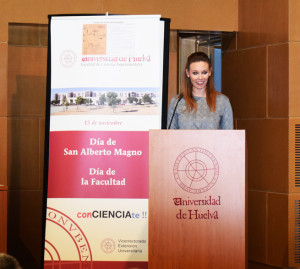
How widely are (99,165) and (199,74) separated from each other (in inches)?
36.6

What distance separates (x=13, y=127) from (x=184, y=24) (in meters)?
1.83

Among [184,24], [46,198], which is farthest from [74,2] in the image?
[46,198]

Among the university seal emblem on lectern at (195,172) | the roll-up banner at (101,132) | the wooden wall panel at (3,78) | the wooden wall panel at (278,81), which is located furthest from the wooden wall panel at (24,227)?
the university seal emblem on lectern at (195,172)

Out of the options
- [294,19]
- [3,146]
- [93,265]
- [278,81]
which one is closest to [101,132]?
[93,265]

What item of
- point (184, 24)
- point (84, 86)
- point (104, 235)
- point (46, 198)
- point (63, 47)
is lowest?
point (104, 235)

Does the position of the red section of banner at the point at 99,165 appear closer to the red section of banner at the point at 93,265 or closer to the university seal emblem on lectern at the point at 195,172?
the red section of banner at the point at 93,265

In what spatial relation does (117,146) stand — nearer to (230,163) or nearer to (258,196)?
(230,163)

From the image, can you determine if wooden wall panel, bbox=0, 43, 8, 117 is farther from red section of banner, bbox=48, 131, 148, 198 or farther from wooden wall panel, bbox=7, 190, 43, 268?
red section of banner, bbox=48, 131, 148, 198

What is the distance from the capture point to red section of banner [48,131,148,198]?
334cm

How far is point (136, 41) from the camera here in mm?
3393

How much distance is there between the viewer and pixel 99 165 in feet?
11.0

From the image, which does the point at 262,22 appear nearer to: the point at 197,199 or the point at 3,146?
the point at 197,199

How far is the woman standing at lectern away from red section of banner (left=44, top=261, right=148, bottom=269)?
37.6 inches

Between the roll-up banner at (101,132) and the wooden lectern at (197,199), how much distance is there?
2.26ft
